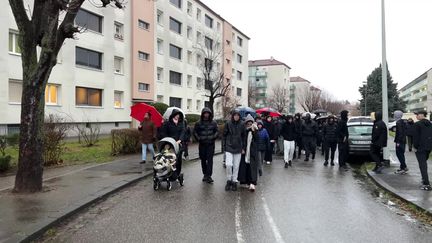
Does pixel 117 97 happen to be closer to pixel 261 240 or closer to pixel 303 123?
pixel 303 123

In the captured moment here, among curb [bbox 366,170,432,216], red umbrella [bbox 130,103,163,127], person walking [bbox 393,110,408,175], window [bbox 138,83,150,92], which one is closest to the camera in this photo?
curb [bbox 366,170,432,216]

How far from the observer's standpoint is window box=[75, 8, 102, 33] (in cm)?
3015

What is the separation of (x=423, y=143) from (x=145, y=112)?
901cm

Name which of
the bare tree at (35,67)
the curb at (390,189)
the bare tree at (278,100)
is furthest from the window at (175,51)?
the bare tree at (278,100)

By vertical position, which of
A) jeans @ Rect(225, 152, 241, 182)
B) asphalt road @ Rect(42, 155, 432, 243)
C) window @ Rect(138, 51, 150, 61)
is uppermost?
window @ Rect(138, 51, 150, 61)

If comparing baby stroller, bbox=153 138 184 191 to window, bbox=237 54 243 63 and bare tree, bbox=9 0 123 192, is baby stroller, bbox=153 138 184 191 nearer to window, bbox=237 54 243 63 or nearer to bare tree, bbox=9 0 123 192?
bare tree, bbox=9 0 123 192

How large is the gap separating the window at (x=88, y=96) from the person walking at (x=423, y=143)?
25.5 metres

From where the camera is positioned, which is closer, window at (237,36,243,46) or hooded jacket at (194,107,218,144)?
hooded jacket at (194,107,218,144)

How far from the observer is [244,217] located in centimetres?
670

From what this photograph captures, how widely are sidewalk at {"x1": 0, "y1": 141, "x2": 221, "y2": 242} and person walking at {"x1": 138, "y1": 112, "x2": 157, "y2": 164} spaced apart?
0.84 metres

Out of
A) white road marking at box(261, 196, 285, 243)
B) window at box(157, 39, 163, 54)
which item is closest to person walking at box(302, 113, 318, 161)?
white road marking at box(261, 196, 285, 243)

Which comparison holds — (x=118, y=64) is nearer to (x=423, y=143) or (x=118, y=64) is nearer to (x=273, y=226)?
(x=423, y=143)

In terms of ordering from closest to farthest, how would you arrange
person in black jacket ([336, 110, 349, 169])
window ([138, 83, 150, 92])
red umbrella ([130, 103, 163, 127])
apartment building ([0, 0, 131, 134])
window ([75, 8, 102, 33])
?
person in black jacket ([336, 110, 349, 169])
red umbrella ([130, 103, 163, 127])
apartment building ([0, 0, 131, 134])
window ([75, 8, 102, 33])
window ([138, 83, 150, 92])

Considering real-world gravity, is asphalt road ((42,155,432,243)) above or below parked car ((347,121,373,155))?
below
